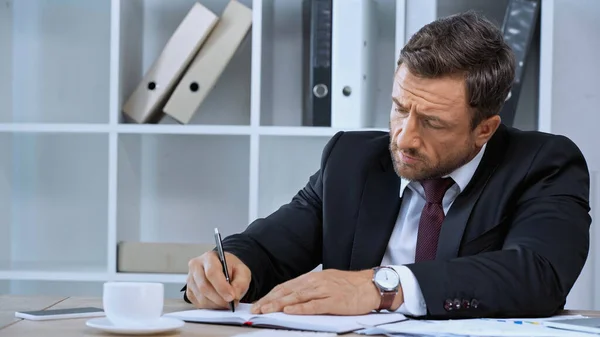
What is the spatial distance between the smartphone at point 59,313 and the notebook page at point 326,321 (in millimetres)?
273

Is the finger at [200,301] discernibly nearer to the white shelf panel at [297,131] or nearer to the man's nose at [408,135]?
the man's nose at [408,135]

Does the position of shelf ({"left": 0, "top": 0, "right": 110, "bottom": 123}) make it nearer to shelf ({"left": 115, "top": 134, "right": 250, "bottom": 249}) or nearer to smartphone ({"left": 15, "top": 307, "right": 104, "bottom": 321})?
shelf ({"left": 115, "top": 134, "right": 250, "bottom": 249})

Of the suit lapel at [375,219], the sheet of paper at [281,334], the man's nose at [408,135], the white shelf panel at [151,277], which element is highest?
the man's nose at [408,135]

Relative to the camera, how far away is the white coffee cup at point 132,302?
1.28 m

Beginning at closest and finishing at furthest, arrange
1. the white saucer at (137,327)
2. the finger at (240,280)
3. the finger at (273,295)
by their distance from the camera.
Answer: the white saucer at (137,327) → the finger at (273,295) → the finger at (240,280)

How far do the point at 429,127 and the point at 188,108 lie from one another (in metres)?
1.06

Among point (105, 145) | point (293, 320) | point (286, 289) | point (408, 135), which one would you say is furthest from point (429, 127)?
point (105, 145)

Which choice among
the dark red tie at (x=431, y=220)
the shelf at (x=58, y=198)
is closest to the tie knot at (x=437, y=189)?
the dark red tie at (x=431, y=220)

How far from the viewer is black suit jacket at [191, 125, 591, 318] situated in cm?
156

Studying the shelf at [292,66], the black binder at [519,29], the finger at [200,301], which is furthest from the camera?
the shelf at [292,66]

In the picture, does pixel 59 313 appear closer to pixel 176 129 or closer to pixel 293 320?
pixel 293 320

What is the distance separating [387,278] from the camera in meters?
1.54

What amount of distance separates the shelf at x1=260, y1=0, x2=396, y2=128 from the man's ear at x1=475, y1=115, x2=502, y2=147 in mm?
961

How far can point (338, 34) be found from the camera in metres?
2.67
